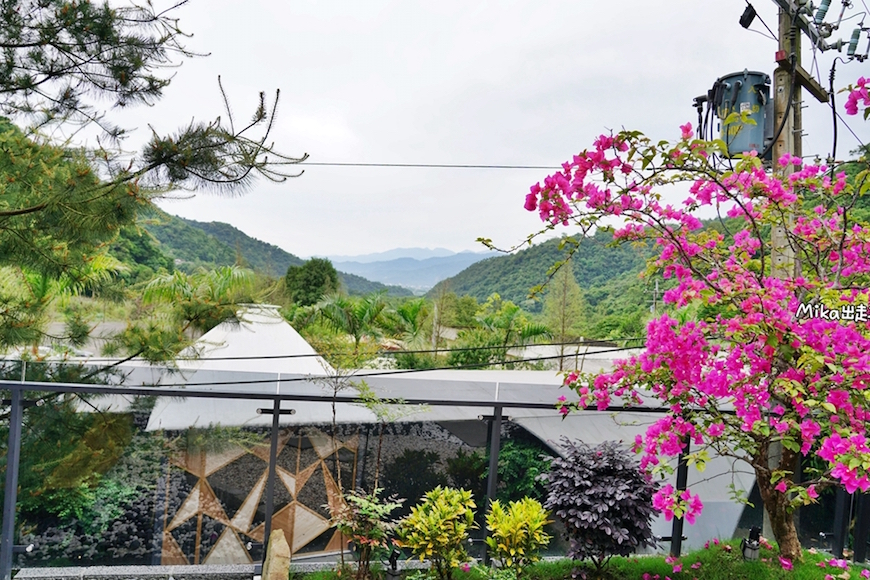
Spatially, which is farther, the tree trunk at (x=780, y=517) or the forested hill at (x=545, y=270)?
the forested hill at (x=545, y=270)

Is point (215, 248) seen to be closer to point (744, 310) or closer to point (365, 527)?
point (365, 527)

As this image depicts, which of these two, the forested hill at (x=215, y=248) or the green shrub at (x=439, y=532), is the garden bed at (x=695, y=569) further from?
the forested hill at (x=215, y=248)

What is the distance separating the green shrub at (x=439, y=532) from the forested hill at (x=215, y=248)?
14.9 m

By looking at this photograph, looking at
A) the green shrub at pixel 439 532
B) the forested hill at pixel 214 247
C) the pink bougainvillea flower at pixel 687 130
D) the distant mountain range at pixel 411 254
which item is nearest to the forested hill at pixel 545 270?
the forested hill at pixel 214 247

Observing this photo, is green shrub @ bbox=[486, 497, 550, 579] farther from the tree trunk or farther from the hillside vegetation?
the hillside vegetation

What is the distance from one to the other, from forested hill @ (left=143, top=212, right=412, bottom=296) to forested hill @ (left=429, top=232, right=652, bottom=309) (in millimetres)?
3656

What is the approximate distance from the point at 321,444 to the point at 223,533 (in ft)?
2.54

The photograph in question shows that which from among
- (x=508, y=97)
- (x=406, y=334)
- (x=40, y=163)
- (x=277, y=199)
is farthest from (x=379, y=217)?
(x=40, y=163)

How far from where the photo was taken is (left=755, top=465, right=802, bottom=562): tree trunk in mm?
3490

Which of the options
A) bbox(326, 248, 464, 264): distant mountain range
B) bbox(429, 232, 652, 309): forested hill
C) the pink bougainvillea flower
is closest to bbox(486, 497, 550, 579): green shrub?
the pink bougainvillea flower

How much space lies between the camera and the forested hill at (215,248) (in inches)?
840

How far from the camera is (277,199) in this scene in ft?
121

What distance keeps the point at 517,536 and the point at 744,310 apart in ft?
5.49

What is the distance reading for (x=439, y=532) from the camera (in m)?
3.09
